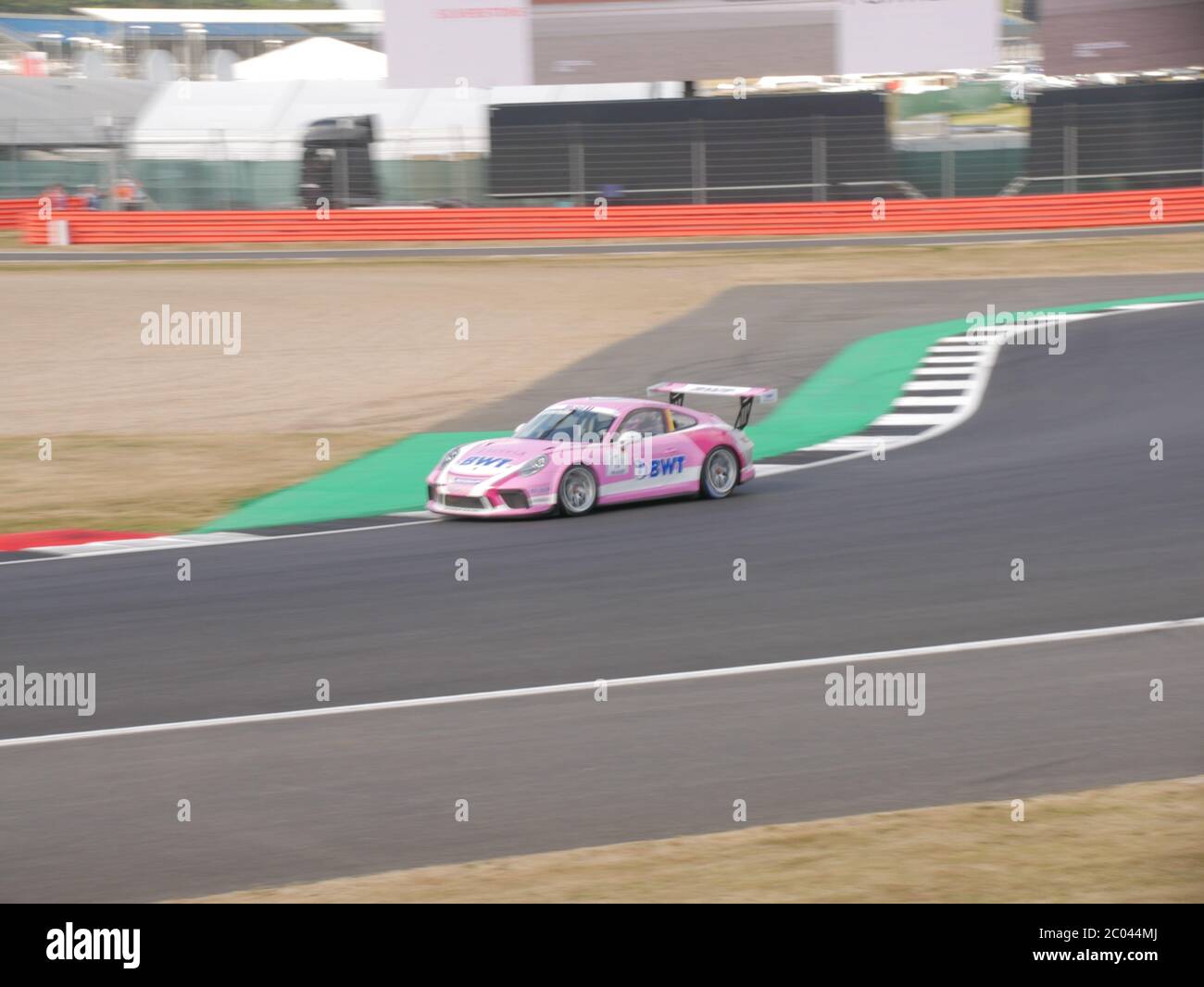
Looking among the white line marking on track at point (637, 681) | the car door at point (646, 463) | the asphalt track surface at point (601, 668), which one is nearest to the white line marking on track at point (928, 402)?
the asphalt track surface at point (601, 668)

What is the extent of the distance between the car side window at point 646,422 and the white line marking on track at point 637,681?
4698 mm

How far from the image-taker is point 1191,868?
561 cm

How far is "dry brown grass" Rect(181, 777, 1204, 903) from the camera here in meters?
5.50

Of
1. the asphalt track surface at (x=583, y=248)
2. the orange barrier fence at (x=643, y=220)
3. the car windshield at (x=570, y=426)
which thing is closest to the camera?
the car windshield at (x=570, y=426)

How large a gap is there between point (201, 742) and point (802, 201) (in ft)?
104

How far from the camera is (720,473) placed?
1411cm

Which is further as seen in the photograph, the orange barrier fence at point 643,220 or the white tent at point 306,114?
the white tent at point 306,114

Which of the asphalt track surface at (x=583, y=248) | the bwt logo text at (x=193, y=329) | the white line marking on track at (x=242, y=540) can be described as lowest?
the white line marking on track at (x=242, y=540)

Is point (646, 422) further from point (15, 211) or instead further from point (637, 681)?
point (15, 211)

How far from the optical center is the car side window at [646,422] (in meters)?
13.5

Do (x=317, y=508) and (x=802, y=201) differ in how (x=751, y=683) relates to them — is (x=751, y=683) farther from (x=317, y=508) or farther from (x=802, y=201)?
(x=802, y=201)

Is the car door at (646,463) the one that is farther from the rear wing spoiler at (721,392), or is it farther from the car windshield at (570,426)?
the rear wing spoiler at (721,392)

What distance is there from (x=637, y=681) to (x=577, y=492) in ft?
15.1
